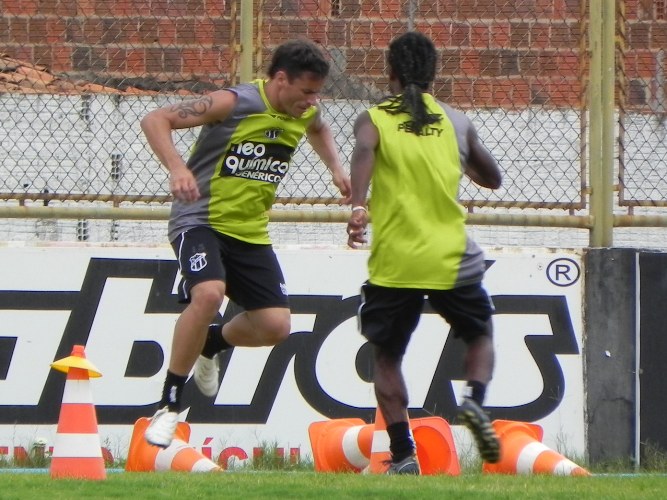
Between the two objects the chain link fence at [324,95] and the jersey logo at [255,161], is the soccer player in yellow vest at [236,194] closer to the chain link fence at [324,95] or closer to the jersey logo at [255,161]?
the jersey logo at [255,161]

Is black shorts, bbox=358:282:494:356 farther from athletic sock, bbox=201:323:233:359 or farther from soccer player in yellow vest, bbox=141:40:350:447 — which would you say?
athletic sock, bbox=201:323:233:359

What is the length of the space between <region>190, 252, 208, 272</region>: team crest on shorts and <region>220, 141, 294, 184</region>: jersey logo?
1.34 ft

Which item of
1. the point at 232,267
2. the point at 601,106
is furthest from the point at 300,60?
the point at 601,106

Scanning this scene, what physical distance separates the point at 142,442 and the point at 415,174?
79.3 inches

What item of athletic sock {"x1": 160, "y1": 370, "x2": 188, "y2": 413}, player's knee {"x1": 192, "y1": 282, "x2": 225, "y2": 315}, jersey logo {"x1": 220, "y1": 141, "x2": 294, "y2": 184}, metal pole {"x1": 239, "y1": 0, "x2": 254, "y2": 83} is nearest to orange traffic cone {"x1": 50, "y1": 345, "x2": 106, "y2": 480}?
athletic sock {"x1": 160, "y1": 370, "x2": 188, "y2": 413}

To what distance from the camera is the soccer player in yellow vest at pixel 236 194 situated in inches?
252

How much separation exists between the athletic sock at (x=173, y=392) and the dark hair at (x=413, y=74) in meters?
1.58

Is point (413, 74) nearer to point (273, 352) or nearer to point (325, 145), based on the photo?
point (325, 145)

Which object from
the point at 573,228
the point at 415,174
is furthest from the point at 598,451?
the point at 415,174

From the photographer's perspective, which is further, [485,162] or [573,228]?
[573,228]

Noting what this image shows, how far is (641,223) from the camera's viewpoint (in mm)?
8539

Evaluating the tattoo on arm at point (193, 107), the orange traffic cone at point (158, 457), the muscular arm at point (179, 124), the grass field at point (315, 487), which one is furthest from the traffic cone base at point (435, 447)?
the tattoo on arm at point (193, 107)

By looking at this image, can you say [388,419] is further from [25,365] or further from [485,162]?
[25,365]

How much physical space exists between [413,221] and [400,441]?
1.05 meters
